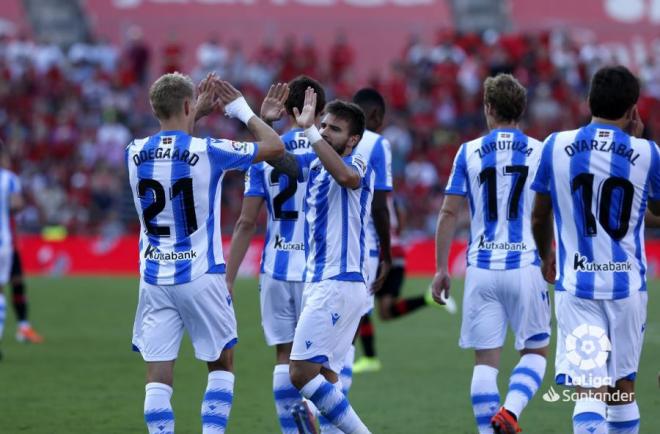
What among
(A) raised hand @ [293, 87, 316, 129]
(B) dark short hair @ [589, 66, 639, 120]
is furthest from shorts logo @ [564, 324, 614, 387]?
(A) raised hand @ [293, 87, 316, 129]

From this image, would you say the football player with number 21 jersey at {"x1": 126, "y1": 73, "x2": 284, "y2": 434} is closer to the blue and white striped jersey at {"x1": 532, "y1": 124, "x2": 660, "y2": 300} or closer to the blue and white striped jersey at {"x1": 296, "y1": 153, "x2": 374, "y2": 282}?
the blue and white striped jersey at {"x1": 296, "y1": 153, "x2": 374, "y2": 282}

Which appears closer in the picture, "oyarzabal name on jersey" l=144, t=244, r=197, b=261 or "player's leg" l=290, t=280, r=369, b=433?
"oyarzabal name on jersey" l=144, t=244, r=197, b=261

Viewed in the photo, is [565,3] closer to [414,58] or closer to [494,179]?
[414,58]

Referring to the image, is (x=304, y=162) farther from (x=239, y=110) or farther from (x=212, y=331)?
(x=212, y=331)

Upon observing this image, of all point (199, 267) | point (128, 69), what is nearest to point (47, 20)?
point (128, 69)

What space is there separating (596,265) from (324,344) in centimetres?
171

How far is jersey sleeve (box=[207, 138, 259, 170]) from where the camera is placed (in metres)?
7.16

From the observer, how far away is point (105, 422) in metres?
9.46

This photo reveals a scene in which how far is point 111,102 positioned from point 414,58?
7.28 m

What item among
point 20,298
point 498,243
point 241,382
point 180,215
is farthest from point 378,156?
point 20,298

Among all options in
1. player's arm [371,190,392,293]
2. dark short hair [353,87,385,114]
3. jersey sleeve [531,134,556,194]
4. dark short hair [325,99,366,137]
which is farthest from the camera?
dark short hair [353,87,385,114]

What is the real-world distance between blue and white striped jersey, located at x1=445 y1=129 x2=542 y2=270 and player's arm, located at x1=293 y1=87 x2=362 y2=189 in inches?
46.4

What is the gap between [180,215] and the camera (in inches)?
282

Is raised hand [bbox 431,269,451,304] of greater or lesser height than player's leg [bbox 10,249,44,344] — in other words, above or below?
above
